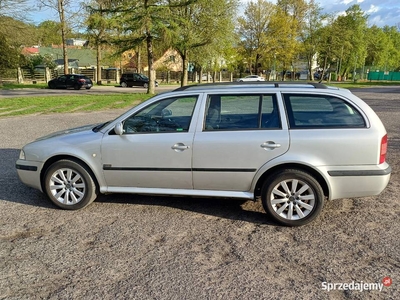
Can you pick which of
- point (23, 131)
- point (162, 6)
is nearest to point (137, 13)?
point (162, 6)

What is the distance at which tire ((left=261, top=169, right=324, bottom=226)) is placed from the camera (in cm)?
361

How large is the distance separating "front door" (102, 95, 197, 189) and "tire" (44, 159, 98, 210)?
0.29m

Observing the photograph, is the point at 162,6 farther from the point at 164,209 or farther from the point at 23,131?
the point at 164,209

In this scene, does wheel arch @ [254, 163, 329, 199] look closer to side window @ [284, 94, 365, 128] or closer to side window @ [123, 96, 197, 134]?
side window @ [284, 94, 365, 128]

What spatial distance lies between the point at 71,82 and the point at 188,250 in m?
30.3

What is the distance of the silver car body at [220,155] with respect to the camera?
3.55 metres

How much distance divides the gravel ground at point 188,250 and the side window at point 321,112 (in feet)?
3.94

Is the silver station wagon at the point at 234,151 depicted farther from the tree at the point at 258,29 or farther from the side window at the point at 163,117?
the tree at the point at 258,29

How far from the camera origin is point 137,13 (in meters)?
19.2

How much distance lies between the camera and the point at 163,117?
4242 mm

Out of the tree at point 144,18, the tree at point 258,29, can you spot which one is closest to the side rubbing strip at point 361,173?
the tree at point 144,18

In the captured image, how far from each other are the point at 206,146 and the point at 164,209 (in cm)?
111

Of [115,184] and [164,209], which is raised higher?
[115,184]

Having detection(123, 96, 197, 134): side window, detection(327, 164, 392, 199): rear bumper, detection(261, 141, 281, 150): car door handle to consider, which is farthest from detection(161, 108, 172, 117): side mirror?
detection(327, 164, 392, 199): rear bumper
